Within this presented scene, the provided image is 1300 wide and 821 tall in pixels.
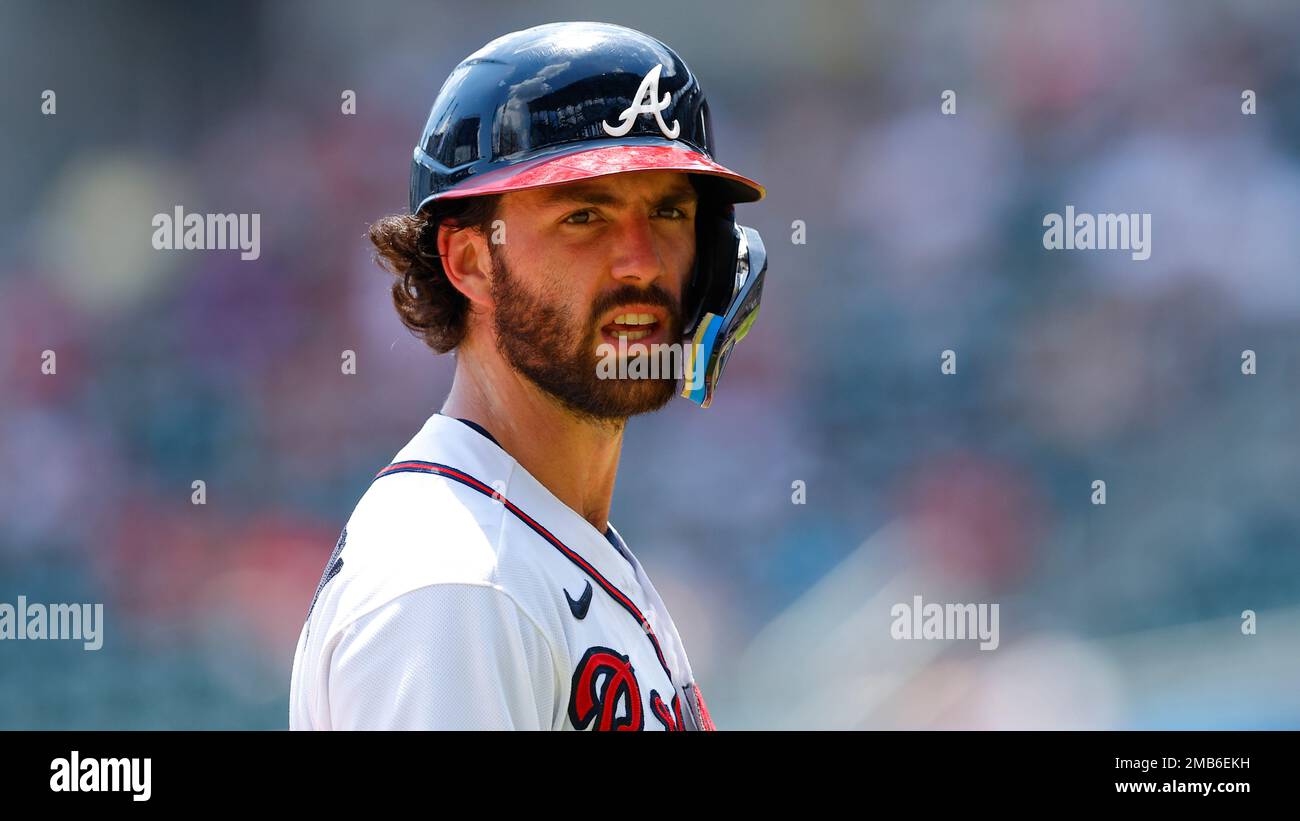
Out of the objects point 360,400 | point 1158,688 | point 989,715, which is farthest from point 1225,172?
point 360,400

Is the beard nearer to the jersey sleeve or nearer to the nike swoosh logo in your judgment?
the nike swoosh logo

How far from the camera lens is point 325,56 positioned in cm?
666

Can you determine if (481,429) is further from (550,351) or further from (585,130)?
(585,130)

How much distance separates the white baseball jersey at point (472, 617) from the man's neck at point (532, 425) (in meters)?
0.07

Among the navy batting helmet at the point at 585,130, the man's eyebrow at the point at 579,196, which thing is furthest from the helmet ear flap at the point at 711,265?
the man's eyebrow at the point at 579,196

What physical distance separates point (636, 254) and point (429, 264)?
0.57 metres

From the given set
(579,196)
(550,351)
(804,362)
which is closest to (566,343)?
(550,351)

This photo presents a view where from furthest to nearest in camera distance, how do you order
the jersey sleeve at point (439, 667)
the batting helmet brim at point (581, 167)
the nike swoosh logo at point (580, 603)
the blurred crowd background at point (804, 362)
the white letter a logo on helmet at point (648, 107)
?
the blurred crowd background at point (804, 362) → the white letter a logo on helmet at point (648, 107) → the batting helmet brim at point (581, 167) → the nike swoosh logo at point (580, 603) → the jersey sleeve at point (439, 667)

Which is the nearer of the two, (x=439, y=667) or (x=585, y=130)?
(x=439, y=667)

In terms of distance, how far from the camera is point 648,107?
7.00 feet

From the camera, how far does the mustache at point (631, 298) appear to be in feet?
6.79

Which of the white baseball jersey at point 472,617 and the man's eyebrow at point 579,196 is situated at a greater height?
the man's eyebrow at point 579,196

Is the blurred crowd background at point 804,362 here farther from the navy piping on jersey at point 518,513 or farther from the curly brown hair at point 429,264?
the navy piping on jersey at point 518,513

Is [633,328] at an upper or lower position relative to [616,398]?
upper
